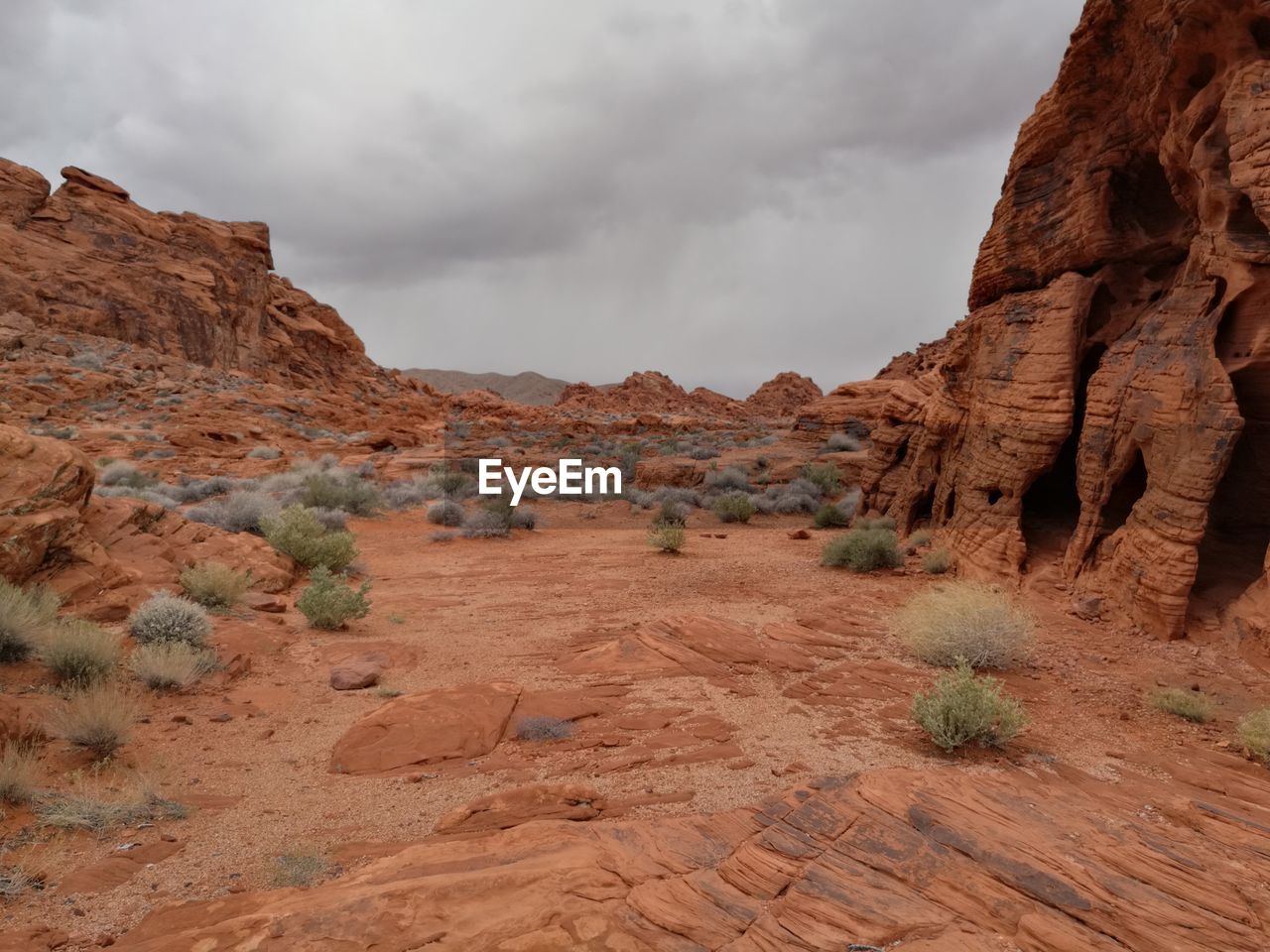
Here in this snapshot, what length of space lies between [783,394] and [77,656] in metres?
66.7

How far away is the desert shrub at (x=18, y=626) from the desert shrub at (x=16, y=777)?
1.81m

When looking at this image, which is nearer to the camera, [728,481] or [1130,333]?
[1130,333]

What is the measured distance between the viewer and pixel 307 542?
35.1 feet

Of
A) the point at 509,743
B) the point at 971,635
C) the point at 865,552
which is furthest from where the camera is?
the point at 865,552

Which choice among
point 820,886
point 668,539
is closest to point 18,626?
point 820,886

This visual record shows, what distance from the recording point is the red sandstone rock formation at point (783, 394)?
6662cm

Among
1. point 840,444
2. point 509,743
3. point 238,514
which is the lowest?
point 509,743

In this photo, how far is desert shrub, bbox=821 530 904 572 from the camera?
10.6m

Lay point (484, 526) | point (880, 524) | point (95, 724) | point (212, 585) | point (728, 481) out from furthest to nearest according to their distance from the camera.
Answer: point (728, 481) → point (484, 526) → point (880, 524) → point (212, 585) → point (95, 724)

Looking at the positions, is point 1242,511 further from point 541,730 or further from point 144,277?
point 144,277

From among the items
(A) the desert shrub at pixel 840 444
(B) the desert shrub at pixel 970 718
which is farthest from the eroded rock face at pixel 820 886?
(A) the desert shrub at pixel 840 444

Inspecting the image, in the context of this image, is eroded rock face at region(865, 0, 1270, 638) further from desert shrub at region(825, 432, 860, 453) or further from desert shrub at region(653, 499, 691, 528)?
desert shrub at region(825, 432, 860, 453)

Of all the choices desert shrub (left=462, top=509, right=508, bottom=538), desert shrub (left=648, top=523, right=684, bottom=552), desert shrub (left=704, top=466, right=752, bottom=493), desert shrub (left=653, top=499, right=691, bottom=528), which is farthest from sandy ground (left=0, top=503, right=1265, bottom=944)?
desert shrub (left=704, top=466, right=752, bottom=493)

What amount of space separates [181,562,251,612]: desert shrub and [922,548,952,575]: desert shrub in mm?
9367
